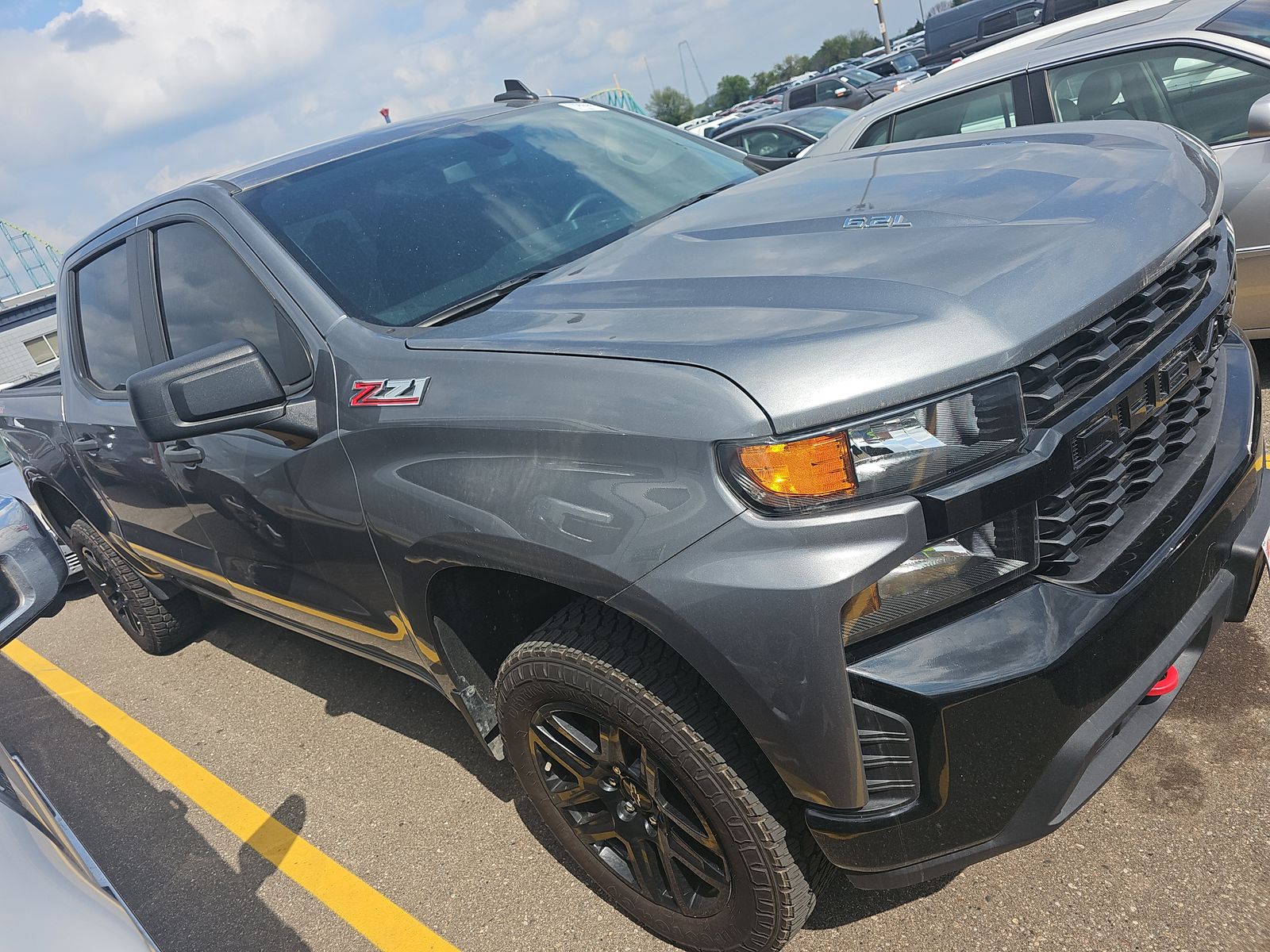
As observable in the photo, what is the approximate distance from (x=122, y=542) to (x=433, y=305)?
97.8 inches

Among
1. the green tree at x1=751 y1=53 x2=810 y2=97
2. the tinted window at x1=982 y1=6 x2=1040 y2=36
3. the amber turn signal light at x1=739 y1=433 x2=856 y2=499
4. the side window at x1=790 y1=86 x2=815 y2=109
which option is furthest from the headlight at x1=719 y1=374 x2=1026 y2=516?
the green tree at x1=751 y1=53 x2=810 y2=97

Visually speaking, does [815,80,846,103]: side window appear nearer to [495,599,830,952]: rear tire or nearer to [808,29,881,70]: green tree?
[495,599,830,952]: rear tire

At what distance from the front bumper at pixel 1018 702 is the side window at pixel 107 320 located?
2859 millimetres

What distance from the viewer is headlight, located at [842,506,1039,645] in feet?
5.00

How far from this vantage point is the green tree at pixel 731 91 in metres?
70.6

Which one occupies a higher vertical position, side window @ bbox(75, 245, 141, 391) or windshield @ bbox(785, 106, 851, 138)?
side window @ bbox(75, 245, 141, 391)

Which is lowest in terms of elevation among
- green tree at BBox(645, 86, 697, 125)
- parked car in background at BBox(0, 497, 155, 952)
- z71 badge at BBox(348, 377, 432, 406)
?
green tree at BBox(645, 86, 697, 125)

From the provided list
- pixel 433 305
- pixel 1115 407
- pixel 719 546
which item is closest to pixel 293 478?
pixel 433 305

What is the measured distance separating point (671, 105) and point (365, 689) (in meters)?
86.5

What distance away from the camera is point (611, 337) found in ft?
5.98

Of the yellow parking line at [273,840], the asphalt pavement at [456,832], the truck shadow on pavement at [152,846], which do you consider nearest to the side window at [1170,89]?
the asphalt pavement at [456,832]

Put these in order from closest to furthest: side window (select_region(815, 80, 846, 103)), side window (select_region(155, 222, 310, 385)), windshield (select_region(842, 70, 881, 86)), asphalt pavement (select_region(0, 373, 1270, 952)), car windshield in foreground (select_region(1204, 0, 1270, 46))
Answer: asphalt pavement (select_region(0, 373, 1270, 952)) < side window (select_region(155, 222, 310, 385)) < car windshield in foreground (select_region(1204, 0, 1270, 46)) < side window (select_region(815, 80, 846, 103)) < windshield (select_region(842, 70, 881, 86))

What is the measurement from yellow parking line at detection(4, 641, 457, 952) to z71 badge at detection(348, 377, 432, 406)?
142 centimetres

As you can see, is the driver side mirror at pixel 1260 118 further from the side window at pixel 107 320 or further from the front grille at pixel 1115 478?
the side window at pixel 107 320
